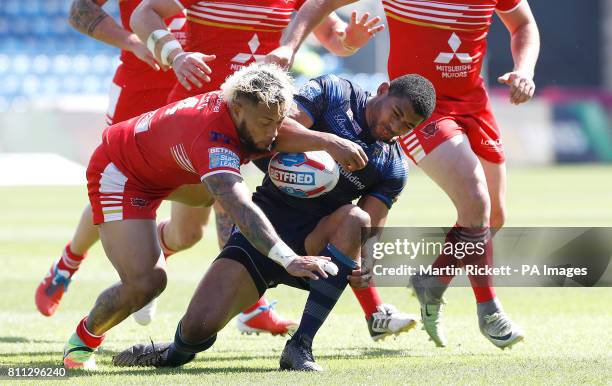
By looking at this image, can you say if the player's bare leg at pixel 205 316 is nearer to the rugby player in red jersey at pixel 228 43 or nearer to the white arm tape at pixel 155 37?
the rugby player in red jersey at pixel 228 43

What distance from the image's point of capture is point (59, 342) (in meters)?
6.79

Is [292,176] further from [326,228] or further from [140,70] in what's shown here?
[140,70]

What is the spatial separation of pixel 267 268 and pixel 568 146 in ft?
70.5

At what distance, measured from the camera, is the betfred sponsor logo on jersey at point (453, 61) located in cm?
682

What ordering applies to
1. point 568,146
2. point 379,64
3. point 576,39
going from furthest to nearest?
point 576,39 → point 379,64 → point 568,146

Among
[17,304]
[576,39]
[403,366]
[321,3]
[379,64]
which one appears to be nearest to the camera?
[403,366]

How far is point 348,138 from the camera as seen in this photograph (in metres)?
5.98

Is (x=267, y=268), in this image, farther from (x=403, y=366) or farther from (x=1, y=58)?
(x=1, y=58)

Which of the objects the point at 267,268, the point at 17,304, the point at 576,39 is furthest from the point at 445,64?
the point at 576,39

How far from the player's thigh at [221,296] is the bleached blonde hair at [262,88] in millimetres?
918

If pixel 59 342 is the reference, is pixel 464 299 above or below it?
below

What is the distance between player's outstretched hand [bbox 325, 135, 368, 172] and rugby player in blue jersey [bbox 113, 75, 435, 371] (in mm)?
263

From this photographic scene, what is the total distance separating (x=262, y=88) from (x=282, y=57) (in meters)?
1.13

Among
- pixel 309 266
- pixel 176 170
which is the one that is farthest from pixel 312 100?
pixel 309 266
